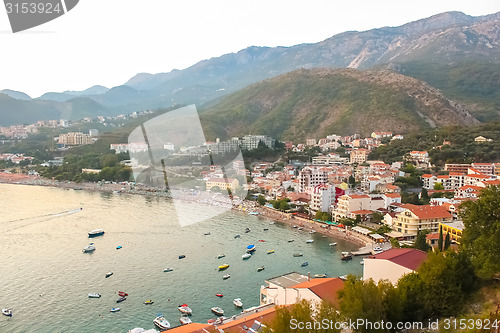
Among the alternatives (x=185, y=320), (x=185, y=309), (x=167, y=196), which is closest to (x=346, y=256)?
(x=185, y=309)

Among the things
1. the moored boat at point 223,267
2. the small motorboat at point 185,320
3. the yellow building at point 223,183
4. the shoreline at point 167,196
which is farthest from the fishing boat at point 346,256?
the yellow building at point 223,183

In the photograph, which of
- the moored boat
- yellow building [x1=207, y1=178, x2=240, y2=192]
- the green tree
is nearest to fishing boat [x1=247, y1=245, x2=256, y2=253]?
the moored boat

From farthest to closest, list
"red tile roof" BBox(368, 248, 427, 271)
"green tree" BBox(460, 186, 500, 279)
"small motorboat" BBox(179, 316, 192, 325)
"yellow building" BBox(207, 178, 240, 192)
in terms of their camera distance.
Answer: "yellow building" BBox(207, 178, 240, 192) < "small motorboat" BBox(179, 316, 192, 325) < "red tile roof" BBox(368, 248, 427, 271) < "green tree" BBox(460, 186, 500, 279)

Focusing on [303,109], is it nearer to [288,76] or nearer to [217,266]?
[288,76]

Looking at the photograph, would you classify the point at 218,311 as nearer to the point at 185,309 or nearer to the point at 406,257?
the point at 185,309

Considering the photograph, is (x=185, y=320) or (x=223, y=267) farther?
(x=223, y=267)

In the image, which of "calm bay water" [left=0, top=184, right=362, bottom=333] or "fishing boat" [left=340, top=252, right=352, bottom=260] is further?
"fishing boat" [left=340, top=252, right=352, bottom=260]

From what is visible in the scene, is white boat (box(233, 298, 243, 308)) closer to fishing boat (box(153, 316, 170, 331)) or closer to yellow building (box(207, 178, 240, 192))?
fishing boat (box(153, 316, 170, 331))
